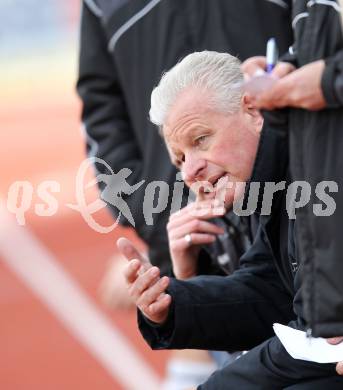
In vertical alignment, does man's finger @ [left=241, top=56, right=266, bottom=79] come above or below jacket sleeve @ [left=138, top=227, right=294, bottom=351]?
above

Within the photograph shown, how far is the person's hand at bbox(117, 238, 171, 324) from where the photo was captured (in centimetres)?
238

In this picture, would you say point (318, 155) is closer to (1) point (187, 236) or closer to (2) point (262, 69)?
(2) point (262, 69)

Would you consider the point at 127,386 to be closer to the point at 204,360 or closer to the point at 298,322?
the point at 204,360

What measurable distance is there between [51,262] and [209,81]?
19.5ft

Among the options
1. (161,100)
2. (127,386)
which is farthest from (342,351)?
(127,386)

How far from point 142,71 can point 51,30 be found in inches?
390

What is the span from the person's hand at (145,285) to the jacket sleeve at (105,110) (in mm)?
1259

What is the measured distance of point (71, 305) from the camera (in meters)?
7.26

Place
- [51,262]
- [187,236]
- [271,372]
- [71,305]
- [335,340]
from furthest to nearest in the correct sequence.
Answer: [51,262], [71,305], [187,236], [271,372], [335,340]

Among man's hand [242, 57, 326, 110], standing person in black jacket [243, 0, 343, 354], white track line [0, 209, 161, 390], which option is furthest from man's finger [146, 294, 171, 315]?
white track line [0, 209, 161, 390]

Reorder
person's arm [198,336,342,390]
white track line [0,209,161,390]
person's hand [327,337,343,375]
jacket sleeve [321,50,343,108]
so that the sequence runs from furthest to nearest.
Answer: white track line [0,209,161,390] < person's arm [198,336,342,390] < person's hand [327,337,343,375] < jacket sleeve [321,50,343,108]

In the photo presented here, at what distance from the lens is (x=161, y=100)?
243 centimetres

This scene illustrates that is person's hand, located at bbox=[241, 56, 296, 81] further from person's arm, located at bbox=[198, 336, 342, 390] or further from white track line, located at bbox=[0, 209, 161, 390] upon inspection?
white track line, located at bbox=[0, 209, 161, 390]

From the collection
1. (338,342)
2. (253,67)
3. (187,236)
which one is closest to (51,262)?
(187,236)
